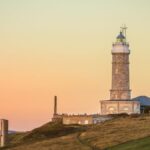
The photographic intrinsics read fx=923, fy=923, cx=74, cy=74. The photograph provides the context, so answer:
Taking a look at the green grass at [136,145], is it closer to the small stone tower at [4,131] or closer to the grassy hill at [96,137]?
the grassy hill at [96,137]

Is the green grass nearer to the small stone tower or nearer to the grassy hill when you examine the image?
the grassy hill

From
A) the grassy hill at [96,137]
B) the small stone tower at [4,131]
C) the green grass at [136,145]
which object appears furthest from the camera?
the small stone tower at [4,131]

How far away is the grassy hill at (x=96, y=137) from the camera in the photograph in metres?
111

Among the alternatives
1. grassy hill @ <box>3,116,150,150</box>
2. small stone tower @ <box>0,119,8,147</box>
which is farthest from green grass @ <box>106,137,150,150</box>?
small stone tower @ <box>0,119,8,147</box>

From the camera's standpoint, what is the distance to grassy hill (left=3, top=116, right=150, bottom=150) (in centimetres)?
11145

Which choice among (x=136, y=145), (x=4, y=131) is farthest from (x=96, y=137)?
(x=4, y=131)

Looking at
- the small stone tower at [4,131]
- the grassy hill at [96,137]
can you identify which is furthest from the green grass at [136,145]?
the small stone tower at [4,131]

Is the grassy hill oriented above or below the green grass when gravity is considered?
above

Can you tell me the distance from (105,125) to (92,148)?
105ft

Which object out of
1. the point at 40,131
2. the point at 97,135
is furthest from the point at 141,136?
the point at 40,131

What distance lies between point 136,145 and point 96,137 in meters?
20.3

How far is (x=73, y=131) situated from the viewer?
467ft

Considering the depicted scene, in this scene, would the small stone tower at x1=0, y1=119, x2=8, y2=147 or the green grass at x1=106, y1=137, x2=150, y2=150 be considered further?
the small stone tower at x1=0, y1=119, x2=8, y2=147

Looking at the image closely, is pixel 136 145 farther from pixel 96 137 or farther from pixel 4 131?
pixel 4 131
